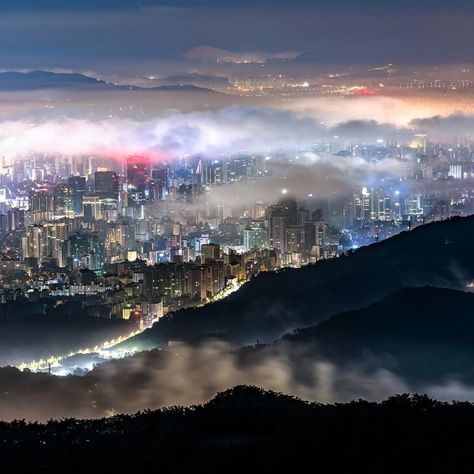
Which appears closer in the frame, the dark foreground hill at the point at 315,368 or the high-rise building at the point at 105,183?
the dark foreground hill at the point at 315,368

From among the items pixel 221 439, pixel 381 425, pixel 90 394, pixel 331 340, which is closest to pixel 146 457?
pixel 221 439

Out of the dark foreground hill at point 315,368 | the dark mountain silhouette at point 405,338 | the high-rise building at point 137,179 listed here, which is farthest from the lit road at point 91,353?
the high-rise building at point 137,179

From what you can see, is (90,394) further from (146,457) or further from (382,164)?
(382,164)

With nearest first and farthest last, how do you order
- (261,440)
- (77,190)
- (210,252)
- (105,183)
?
(261,440) < (210,252) < (77,190) < (105,183)

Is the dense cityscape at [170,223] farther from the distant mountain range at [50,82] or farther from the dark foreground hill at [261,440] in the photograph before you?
the dark foreground hill at [261,440]

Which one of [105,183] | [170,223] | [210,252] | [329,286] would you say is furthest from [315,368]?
[105,183]

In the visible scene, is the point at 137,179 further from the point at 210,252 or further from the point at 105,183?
the point at 210,252

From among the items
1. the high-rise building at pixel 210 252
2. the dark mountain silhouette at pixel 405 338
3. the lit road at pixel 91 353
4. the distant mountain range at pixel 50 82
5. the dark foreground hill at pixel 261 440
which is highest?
the distant mountain range at pixel 50 82
